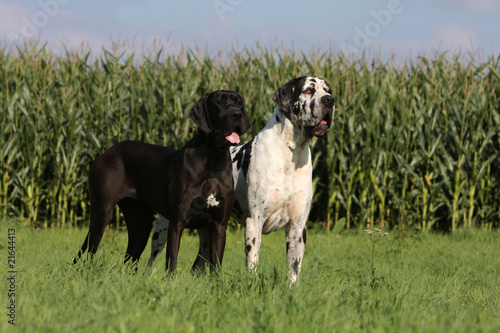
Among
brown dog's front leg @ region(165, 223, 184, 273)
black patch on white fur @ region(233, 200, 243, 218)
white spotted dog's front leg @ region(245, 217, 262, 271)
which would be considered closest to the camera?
brown dog's front leg @ region(165, 223, 184, 273)

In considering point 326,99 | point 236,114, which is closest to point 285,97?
point 326,99

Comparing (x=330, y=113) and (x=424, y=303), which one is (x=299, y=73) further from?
(x=424, y=303)

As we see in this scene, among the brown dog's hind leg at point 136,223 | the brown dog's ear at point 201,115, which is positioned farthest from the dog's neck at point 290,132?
the brown dog's hind leg at point 136,223

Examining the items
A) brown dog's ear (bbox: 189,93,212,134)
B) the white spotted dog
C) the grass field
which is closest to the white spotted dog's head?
the white spotted dog

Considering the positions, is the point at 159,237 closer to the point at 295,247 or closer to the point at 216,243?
the point at 216,243

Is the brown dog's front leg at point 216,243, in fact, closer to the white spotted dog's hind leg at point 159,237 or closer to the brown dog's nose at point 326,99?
the white spotted dog's hind leg at point 159,237

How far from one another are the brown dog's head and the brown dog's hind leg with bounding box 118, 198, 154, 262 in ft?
4.56

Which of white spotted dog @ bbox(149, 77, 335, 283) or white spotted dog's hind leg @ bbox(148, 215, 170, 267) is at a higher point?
white spotted dog @ bbox(149, 77, 335, 283)

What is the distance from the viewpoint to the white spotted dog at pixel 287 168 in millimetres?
4754

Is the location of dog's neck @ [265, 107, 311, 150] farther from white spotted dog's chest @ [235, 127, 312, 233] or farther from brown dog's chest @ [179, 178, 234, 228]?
brown dog's chest @ [179, 178, 234, 228]

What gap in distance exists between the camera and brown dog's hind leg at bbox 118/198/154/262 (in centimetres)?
557

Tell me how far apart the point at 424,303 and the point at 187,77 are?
711 cm

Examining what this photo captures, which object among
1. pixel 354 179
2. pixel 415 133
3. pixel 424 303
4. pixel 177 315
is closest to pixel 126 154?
pixel 177 315

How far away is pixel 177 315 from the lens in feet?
10.4
